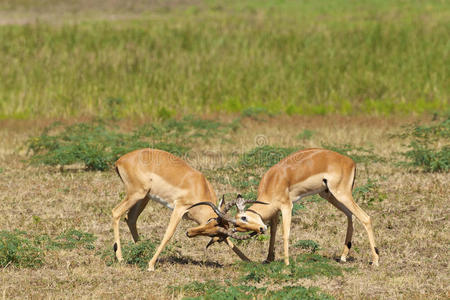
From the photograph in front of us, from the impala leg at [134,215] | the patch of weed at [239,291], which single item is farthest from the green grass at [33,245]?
the patch of weed at [239,291]

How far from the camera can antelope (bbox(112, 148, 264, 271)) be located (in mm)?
9148

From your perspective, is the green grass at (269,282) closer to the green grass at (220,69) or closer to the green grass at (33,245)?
the green grass at (33,245)

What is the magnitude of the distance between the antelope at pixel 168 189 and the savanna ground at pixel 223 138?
0.47m

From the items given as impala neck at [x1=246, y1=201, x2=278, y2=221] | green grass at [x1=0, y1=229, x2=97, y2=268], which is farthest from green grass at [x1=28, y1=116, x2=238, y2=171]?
impala neck at [x1=246, y1=201, x2=278, y2=221]

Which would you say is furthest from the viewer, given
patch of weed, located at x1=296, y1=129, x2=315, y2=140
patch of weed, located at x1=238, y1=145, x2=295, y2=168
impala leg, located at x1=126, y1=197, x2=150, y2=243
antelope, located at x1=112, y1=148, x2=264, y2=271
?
patch of weed, located at x1=296, y1=129, x2=315, y2=140

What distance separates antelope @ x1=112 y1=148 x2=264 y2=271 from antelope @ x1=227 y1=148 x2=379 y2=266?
1.88ft

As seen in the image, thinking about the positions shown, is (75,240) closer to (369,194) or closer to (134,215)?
(134,215)

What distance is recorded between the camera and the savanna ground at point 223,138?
876 centimetres

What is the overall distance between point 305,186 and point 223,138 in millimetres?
8169

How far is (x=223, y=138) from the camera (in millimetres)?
17594

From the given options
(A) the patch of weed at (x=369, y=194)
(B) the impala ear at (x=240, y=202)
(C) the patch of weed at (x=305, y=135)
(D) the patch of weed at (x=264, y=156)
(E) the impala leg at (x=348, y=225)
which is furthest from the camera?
(C) the patch of weed at (x=305, y=135)

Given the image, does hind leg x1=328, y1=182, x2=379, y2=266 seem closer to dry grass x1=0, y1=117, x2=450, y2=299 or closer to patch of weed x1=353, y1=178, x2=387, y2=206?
dry grass x1=0, y1=117, x2=450, y2=299

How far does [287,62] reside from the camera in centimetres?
2433

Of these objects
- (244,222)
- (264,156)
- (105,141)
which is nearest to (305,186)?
(244,222)
